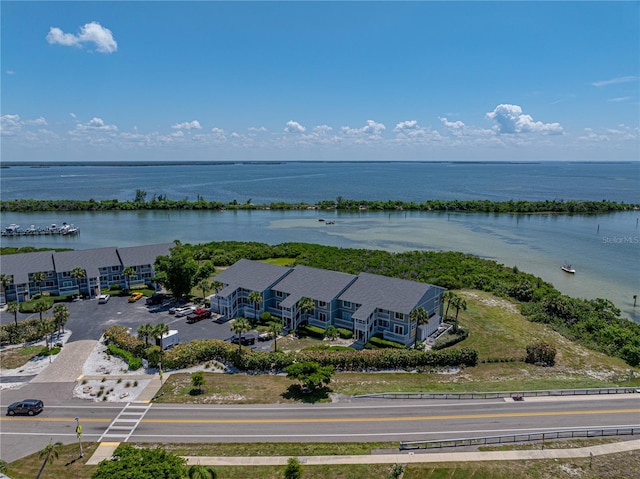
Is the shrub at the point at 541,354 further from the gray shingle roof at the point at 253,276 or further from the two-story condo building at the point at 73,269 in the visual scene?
the two-story condo building at the point at 73,269

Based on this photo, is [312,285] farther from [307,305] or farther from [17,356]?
[17,356]

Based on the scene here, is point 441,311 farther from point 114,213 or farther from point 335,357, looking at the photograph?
point 114,213

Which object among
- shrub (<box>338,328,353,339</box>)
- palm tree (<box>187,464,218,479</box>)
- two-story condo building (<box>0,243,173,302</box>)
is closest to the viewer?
palm tree (<box>187,464,218,479</box>)

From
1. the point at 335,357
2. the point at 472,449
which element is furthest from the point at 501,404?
the point at 335,357

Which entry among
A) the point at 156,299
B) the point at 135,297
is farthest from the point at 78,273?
the point at 156,299

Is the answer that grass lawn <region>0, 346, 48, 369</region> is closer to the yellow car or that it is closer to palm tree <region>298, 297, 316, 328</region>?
the yellow car

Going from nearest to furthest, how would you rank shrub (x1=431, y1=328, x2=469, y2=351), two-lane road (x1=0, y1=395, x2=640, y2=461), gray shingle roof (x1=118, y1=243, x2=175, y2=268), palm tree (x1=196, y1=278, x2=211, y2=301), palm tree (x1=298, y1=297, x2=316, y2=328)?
two-lane road (x1=0, y1=395, x2=640, y2=461)
shrub (x1=431, y1=328, x2=469, y2=351)
palm tree (x1=298, y1=297, x2=316, y2=328)
palm tree (x1=196, y1=278, x2=211, y2=301)
gray shingle roof (x1=118, y1=243, x2=175, y2=268)

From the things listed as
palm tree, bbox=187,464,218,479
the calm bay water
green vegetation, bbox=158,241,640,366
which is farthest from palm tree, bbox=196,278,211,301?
the calm bay water
